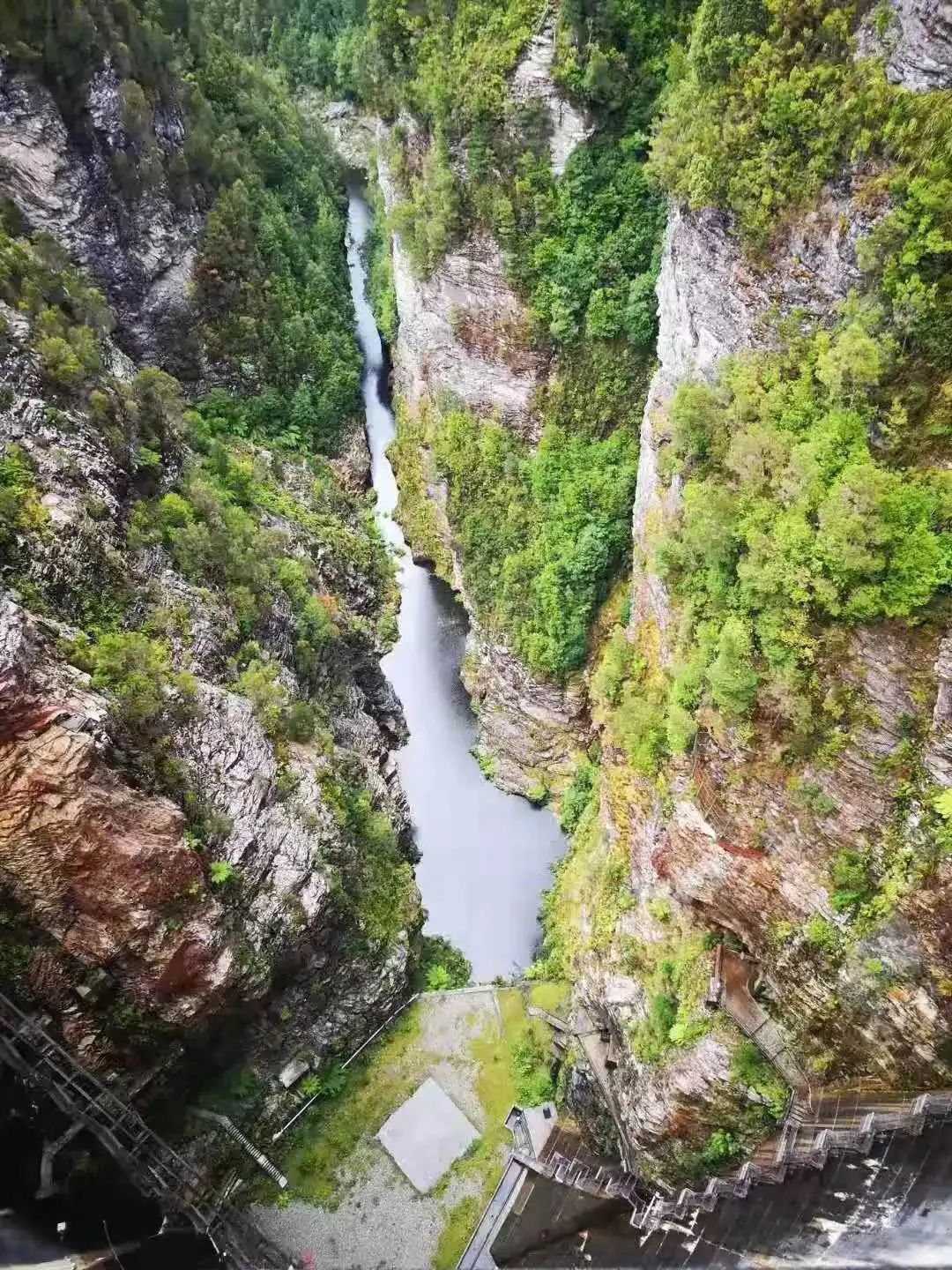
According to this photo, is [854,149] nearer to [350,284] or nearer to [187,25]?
[187,25]

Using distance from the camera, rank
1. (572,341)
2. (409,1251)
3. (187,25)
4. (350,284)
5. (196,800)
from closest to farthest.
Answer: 1. (196,800)
2. (409,1251)
3. (572,341)
4. (187,25)
5. (350,284)

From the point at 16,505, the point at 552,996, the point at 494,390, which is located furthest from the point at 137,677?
the point at 494,390

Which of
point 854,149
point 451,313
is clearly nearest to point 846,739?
point 854,149

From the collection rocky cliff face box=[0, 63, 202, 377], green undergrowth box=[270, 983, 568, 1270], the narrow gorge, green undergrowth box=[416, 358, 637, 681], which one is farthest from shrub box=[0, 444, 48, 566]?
green undergrowth box=[270, 983, 568, 1270]

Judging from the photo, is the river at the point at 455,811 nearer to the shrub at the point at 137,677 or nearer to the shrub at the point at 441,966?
the shrub at the point at 441,966

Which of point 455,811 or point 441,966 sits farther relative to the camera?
point 455,811

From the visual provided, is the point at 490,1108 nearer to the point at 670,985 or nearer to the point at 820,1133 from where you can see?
the point at 670,985
